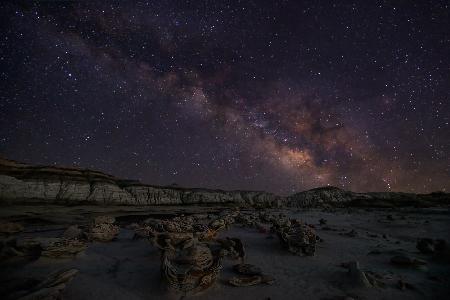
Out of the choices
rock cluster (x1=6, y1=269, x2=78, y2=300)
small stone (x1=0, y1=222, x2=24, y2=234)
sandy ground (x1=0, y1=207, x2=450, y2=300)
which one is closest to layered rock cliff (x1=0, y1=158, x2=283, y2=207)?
small stone (x1=0, y1=222, x2=24, y2=234)

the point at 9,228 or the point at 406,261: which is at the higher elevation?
the point at 406,261

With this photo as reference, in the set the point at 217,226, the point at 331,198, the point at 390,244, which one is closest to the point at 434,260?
the point at 390,244

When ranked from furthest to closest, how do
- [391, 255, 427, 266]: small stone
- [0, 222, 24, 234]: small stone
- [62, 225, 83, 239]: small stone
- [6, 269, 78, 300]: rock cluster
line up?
[0, 222, 24, 234]: small stone, [62, 225, 83, 239]: small stone, [391, 255, 427, 266]: small stone, [6, 269, 78, 300]: rock cluster

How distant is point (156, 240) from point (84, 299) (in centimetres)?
304

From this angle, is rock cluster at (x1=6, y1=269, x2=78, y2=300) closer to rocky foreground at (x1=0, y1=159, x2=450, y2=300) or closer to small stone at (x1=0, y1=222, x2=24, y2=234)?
rocky foreground at (x1=0, y1=159, x2=450, y2=300)

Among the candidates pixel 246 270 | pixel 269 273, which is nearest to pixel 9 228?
pixel 246 270

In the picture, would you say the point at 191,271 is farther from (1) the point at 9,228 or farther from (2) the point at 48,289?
(1) the point at 9,228

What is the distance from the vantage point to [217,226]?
1146 cm

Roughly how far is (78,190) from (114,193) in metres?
6.02

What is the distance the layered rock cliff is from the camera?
3431 centimetres

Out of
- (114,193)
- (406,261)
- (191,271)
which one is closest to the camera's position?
(191,271)

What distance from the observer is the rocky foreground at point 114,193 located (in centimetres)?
3531

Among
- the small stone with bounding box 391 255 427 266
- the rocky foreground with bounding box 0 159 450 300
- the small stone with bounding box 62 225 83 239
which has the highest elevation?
the small stone with bounding box 391 255 427 266

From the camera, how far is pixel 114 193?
44.2 m
